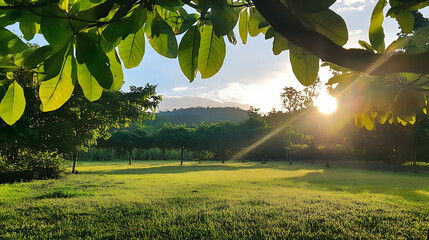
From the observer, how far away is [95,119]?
14.0 m

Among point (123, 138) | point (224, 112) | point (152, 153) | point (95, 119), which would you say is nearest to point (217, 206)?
point (95, 119)

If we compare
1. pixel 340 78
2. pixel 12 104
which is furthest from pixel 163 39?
pixel 340 78

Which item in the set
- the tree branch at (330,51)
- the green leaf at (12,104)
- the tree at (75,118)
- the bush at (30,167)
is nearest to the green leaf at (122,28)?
the tree branch at (330,51)

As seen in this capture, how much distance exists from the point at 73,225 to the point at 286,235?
321cm

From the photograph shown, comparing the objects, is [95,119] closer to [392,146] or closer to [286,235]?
[286,235]

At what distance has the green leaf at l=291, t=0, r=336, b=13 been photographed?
0.51 meters

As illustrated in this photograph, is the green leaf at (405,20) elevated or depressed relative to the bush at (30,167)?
elevated

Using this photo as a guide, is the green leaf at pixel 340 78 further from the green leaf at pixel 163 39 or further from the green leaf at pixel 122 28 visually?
the green leaf at pixel 122 28

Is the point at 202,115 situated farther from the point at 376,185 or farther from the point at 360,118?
the point at 360,118

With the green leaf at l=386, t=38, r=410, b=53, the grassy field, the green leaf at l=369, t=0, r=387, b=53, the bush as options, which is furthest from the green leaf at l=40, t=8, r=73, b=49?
the bush

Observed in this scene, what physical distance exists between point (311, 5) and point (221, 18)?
0.18m

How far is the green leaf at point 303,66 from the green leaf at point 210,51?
187 mm

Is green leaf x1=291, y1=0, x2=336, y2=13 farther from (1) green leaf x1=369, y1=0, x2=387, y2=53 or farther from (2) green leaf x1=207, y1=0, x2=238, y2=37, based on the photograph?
(1) green leaf x1=369, y1=0, x2=387, y2=53

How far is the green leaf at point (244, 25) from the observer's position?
36.7 inches
